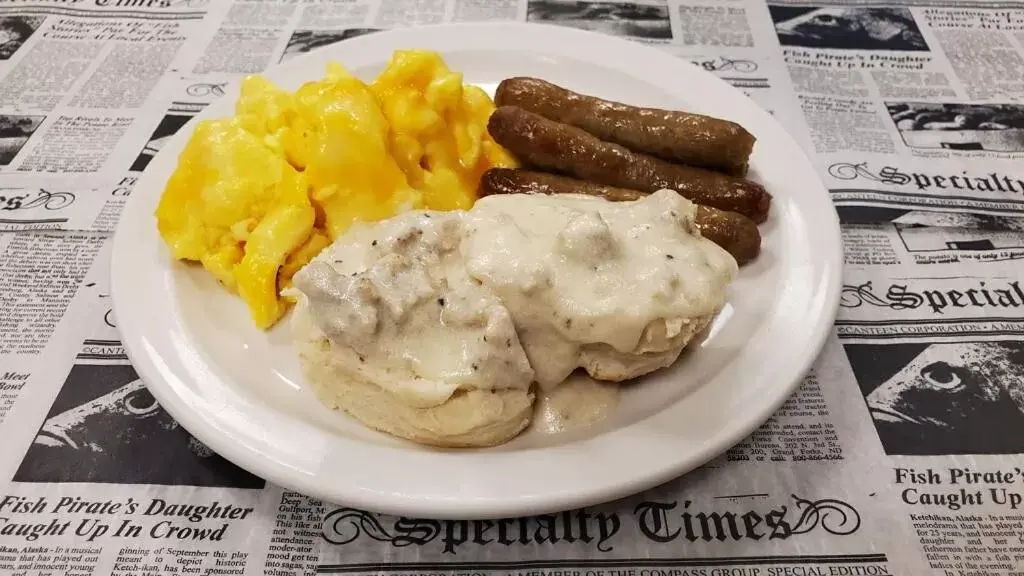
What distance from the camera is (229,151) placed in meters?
2.08

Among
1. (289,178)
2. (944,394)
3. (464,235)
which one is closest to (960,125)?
(944,394)

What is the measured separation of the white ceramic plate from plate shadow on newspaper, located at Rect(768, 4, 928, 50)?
4.05ft

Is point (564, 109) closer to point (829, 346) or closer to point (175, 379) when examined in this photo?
point (829, 346)

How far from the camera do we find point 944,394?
197 centimetres

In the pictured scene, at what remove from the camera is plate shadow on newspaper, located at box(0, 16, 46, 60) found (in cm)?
336

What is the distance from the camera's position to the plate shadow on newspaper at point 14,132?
9.39ft

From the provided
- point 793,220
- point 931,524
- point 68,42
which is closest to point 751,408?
point 931,524

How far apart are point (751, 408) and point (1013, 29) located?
3.04 meters

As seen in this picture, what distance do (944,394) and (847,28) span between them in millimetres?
2232

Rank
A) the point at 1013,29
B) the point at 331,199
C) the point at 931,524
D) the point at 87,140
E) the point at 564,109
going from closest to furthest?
the point at 931,524
the point at 331,199
the point at 564,109
the point at 87,140
the point at 1013,29

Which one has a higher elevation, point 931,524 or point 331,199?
point 331,199

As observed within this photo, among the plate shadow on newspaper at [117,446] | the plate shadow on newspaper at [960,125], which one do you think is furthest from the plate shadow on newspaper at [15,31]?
the plate shadow on newspaper at [960,125]

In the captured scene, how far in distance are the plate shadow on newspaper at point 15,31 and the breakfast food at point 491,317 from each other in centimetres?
282

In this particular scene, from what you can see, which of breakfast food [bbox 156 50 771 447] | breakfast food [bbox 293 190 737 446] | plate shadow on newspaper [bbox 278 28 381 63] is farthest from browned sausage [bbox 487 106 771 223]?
plate shadow on newspaper [bbox 278 28 381 63]
